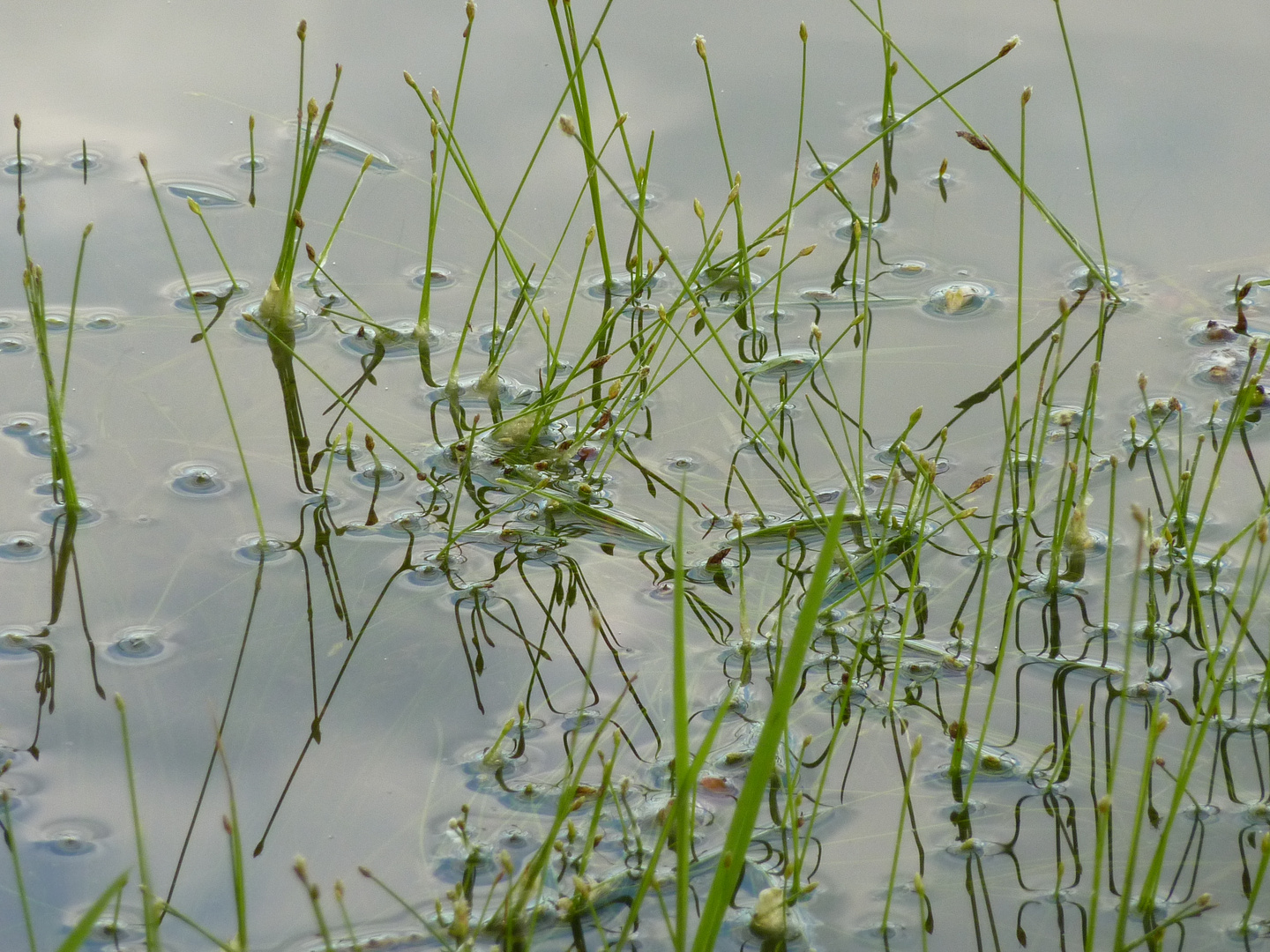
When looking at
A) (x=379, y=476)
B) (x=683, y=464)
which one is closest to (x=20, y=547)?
(x=379, y=476)

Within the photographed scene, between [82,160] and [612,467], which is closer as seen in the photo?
[612,467]

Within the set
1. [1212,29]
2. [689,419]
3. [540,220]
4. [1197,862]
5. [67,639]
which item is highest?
[1212,29]

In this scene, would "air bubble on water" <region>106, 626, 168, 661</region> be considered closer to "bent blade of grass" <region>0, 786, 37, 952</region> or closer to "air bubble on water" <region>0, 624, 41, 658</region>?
"air bubble on water" <region>0, 624, 41, 658</region>

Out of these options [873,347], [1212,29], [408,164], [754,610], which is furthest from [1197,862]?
[1212,29]

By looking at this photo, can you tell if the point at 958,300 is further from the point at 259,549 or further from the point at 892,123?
the point at 259,549

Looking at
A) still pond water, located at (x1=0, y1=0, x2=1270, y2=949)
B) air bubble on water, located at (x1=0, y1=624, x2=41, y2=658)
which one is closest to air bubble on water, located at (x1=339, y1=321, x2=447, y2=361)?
still pond water, located at (x1=0, y1=0, x2=1270, y2=949)

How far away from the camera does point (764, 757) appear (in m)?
1.00

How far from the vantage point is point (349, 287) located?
2436 millimetres

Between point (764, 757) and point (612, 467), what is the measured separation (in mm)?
1102

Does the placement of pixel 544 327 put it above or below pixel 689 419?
above

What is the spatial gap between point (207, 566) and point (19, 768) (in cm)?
39

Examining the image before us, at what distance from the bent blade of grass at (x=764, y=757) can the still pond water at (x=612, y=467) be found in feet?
0.95

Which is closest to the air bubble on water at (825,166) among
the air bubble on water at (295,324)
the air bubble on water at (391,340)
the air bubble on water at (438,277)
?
the air bubble on water at (438,277)

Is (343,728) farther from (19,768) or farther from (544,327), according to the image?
(544,327)
